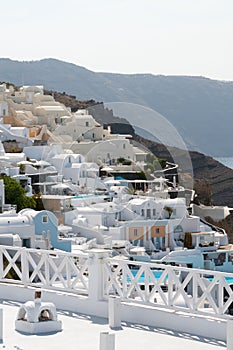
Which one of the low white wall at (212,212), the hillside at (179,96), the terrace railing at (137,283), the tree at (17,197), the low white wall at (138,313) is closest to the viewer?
the low white wall at (138,313)

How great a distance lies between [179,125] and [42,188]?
91.0ft

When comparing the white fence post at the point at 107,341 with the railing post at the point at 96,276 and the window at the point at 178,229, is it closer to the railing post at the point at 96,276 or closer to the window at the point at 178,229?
the railing post at the point at 96,276

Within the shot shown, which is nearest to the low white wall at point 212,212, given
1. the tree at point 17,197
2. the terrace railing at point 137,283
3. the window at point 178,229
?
the window at point 178,229

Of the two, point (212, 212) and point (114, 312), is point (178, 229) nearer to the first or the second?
point (212, 212)

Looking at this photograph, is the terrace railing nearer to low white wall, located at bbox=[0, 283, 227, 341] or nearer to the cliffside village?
low white wall, located at bbox=[0, 283, 227, 341]

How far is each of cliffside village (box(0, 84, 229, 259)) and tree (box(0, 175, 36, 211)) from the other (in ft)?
2.49

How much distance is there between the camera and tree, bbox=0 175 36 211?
130 feet

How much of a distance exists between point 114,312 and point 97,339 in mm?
395

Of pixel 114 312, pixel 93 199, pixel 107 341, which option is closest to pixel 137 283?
pixel 114 312

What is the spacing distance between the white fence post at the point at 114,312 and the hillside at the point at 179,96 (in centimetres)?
5996

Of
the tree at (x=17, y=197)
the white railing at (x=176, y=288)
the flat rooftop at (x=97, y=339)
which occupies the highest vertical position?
the tree at (x=17, y=197)

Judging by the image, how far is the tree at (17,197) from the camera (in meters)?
39.5

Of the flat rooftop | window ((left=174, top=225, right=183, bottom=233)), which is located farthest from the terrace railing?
A: window ((left=174, top=225, right=183, bottom=233))

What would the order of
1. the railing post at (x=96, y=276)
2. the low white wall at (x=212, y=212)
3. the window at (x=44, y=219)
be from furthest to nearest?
the low white wall at (x=212, y=212)
the window at (x=44, y=219)
the railing post at (x=96, y=276)
